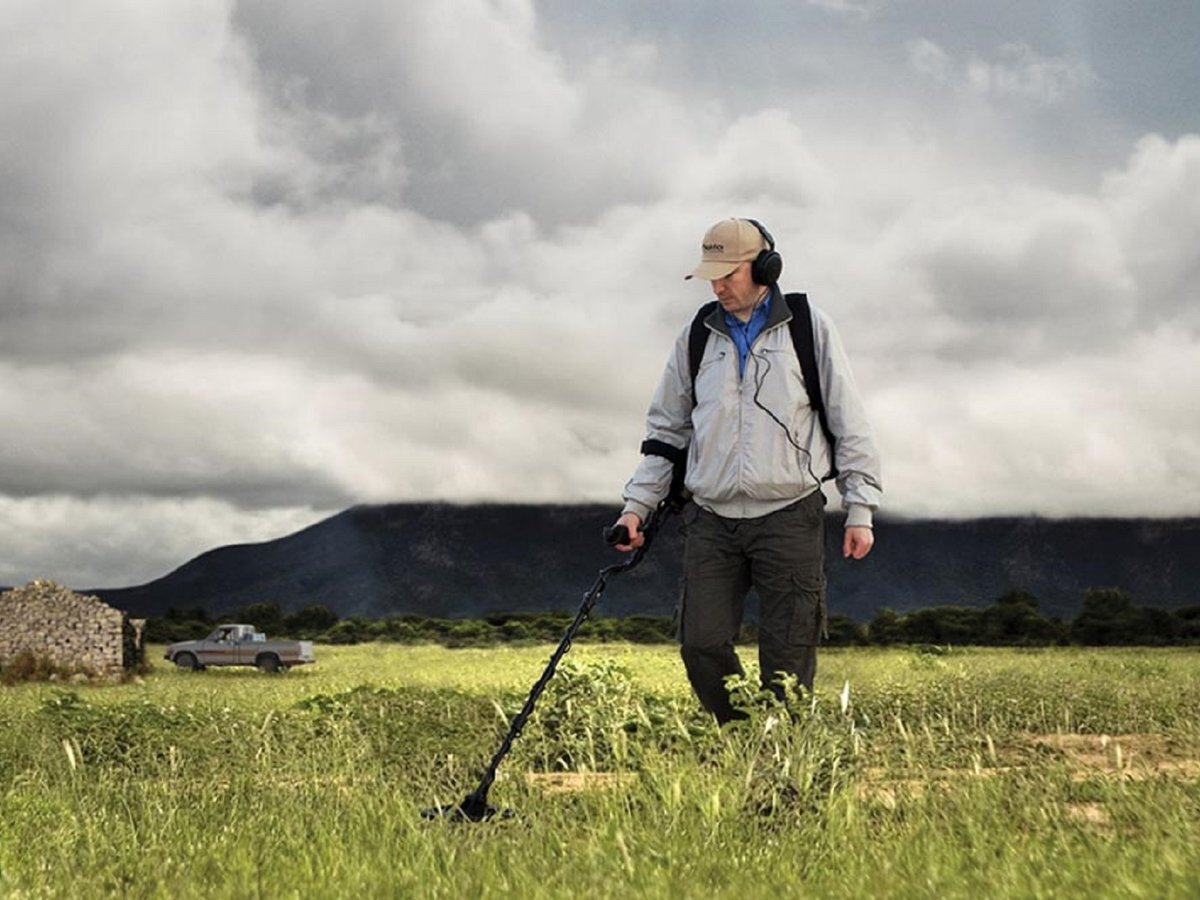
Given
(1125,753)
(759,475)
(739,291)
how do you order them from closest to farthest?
(759,475) < (739,291) < (1125,753)

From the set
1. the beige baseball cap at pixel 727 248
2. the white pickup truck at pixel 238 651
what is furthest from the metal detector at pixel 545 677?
the white pickup truck at pixel 238 651

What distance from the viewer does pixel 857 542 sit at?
729cm

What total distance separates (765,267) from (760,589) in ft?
5.52

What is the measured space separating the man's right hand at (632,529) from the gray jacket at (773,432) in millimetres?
87

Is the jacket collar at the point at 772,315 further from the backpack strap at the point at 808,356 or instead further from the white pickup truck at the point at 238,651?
the white pickup truck at the point at 238,651

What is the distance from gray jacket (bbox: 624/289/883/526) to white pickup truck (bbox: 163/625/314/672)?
19.5 meters

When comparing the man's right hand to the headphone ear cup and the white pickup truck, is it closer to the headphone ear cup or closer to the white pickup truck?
the headphone ear cup

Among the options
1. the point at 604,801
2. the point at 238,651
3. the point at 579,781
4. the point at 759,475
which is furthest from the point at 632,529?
the point at 238,651

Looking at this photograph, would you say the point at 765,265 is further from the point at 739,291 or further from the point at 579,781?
the point at 579,781

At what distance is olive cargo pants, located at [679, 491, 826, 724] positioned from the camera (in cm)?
730

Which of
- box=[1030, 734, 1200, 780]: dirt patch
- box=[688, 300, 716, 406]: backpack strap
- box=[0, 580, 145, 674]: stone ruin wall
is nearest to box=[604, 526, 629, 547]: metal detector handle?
box=[688, 300, 716, 406]: backpack strap

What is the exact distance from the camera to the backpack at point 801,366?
7375 millimetres

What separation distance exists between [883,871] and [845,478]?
10.1 ft

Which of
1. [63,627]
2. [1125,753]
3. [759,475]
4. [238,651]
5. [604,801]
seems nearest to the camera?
[604,801]
